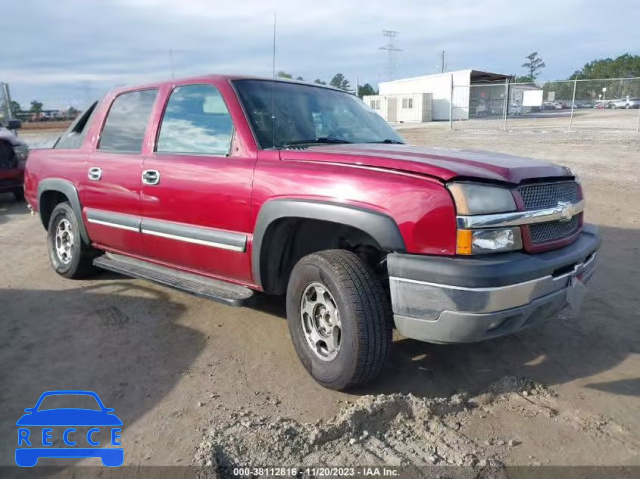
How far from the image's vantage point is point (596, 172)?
1056 cm

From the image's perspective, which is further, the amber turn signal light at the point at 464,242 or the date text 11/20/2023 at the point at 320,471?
the amber turn signal light at the point at 464,242

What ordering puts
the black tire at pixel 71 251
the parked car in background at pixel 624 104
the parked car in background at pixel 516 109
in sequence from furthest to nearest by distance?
the parked car in background at pixel 516 109, the parked car in background at pixel 624 104, the black tire at pixel 71 251

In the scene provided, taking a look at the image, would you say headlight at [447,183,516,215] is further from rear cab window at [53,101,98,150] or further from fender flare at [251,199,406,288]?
rear cab window at [53,101,98,150]

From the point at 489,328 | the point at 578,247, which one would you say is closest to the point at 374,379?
the point at 489,328

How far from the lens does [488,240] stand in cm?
266

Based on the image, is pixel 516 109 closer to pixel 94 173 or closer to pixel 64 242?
pixel 64 242

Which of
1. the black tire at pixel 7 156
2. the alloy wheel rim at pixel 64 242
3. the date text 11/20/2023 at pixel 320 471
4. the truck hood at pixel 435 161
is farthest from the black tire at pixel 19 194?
the date text 11/20/2023 at pixel 320 471

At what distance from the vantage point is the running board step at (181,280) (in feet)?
11.7

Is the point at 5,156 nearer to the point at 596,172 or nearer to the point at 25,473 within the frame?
the point at 25,473

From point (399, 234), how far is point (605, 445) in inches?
57.6

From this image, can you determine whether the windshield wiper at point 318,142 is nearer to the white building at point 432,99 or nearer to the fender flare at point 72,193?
the fender flare at point 72,193

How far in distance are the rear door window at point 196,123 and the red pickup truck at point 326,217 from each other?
0.04 feet

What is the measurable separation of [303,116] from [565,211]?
6.25 ft

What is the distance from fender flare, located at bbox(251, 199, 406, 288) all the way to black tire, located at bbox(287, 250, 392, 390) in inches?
10.2
